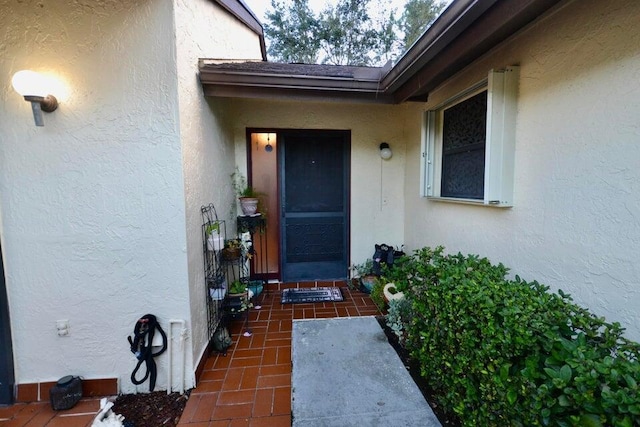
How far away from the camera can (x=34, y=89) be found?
186cm

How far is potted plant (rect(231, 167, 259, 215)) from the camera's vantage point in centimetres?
381

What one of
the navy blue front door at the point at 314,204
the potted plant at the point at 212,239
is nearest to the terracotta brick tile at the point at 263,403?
the potted plant at the point at 212,239

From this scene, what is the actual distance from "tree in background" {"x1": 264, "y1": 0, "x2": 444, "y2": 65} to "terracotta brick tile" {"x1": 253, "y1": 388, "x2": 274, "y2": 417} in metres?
10.1

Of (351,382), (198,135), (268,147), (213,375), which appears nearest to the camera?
(351,382)

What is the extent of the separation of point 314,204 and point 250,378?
269 centimetres

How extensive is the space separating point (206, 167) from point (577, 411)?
3014mm

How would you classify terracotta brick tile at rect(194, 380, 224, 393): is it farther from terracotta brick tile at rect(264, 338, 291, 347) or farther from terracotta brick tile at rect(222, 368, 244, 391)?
terracotta brick tile at rect(264, 338, 291, 347)

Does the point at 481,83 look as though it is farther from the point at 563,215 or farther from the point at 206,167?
the point at 206,167

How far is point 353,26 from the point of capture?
9.34 meters

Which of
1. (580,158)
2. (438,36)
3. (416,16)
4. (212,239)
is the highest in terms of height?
(416,16)

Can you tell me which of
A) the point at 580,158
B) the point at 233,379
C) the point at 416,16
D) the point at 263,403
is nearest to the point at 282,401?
the point at 263,403

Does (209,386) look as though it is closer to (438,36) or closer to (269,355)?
(269,355)

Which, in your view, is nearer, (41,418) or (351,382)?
(41,418)

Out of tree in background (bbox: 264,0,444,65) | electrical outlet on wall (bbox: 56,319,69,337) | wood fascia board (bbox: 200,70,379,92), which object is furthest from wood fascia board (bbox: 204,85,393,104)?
tree in background (bbox: 264,0,444,65)
